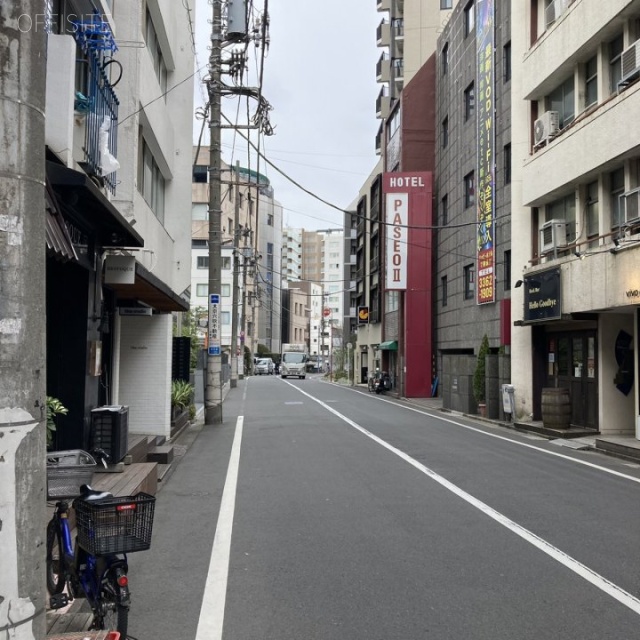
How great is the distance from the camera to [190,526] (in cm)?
765

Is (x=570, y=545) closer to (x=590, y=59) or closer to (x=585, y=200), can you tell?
(x=585, y=200)

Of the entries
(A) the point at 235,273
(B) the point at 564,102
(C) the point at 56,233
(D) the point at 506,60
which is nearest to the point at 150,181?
(C) the point at 56,233

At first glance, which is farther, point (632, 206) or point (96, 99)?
point (632, 206)

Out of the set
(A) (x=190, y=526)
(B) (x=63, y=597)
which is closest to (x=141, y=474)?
(A) (x=190, y=526)

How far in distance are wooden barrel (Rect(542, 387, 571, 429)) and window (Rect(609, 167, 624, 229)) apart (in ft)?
14.3

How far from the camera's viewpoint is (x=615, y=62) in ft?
53.9

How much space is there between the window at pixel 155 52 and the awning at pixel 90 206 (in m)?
6.74

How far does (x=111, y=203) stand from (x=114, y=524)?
572cm

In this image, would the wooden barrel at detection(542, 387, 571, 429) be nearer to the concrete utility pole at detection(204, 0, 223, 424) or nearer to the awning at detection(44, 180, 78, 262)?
the concrete utility pole at detection(204, 0, 223, 424)

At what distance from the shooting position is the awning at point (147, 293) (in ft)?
37.1

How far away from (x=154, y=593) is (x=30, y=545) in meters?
2.70

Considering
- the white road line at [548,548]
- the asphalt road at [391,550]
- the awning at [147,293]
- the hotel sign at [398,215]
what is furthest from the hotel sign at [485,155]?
the white road line at [548,548]

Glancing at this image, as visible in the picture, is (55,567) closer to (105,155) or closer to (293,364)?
(105,155)

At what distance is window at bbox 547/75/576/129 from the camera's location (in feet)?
61.3
